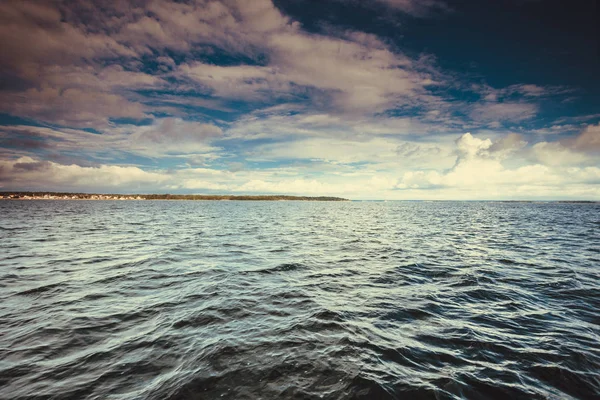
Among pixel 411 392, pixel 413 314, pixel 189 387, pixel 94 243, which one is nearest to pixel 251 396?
pixel 189 387

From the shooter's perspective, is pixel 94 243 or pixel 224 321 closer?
pixel 224 321

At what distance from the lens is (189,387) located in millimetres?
6637

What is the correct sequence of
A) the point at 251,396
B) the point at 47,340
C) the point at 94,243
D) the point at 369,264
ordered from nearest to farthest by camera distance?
the point at 251,396
the point at 47,340
the point at 369,264
the point at 94,243

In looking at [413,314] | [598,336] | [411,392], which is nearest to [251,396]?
[411,392]

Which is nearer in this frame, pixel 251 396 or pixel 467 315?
pixel 251 396

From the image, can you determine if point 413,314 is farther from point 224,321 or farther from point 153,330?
point 153,330

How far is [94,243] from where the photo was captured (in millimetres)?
28469

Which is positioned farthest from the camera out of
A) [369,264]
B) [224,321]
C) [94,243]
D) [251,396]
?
[94,243]

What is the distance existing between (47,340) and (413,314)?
13.2m

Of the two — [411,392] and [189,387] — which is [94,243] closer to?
[189,387]

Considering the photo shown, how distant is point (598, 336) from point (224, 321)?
43.9 feet

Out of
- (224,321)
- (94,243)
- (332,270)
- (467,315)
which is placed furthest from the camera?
(94,243)

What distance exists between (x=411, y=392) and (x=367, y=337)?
2.76 m

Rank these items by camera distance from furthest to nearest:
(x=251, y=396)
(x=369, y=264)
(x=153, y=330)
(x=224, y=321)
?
(x=369, y=264)
(x=224, y=321)
(x=153, y=330)
(x=251, y=396)
